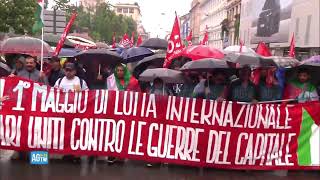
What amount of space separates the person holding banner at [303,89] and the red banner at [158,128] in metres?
0.61

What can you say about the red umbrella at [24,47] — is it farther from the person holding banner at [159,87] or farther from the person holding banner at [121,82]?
the person holding banner at [159,87]

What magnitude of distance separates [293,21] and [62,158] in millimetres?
22402

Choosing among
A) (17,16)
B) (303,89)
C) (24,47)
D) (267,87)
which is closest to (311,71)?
(303,89)

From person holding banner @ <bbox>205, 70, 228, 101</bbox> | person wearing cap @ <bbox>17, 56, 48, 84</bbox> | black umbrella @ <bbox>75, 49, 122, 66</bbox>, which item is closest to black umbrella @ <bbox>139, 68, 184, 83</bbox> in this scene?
person holding banner @ <bbox>205, 70, 228, 101</bbox>

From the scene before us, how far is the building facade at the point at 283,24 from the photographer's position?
2344 cm

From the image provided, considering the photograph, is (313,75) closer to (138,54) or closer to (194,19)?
(138,54)

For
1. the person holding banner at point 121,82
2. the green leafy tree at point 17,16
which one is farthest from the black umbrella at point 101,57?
the green leafy tree at point 17,16

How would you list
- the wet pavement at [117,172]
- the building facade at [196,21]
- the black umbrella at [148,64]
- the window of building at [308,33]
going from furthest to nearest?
the building facade at [196,21] < the window of building at [308,33] < the black umbrella at [148,64] < the wet pavement at [117,172]

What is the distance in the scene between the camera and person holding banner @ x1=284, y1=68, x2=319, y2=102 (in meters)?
7.82

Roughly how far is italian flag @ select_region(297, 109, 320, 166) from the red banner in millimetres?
14

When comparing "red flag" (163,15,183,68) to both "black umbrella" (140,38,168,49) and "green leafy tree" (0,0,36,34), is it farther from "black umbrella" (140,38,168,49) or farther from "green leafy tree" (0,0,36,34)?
"green leafy tree" (0,0,36,34)

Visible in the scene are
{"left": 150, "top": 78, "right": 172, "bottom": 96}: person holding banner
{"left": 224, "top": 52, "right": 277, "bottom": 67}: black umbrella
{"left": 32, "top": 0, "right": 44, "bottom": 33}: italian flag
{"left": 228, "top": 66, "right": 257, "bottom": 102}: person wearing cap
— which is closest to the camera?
{"left": 224, "top": 52, "right": 277, "bottom": 67}: black umbrella

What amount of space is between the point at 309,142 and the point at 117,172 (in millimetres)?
2768

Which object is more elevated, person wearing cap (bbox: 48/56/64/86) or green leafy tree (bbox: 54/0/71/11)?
green leafy tree (bbox: 54/0/71/11)
